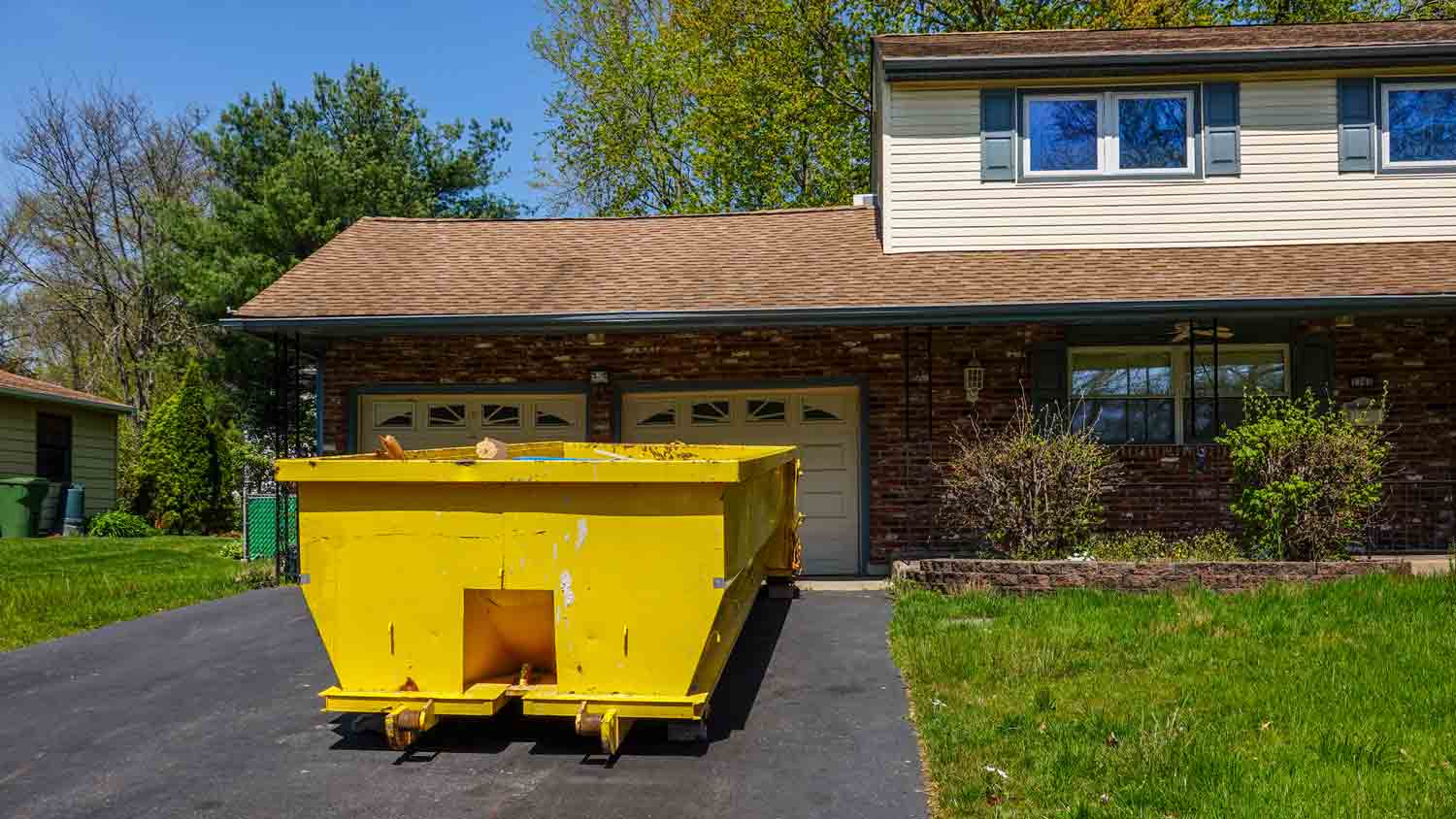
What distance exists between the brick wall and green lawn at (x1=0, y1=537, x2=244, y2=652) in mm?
2278

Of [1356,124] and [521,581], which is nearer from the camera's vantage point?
[521,581]

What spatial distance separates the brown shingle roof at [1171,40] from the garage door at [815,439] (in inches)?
165

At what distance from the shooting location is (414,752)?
18.4ft

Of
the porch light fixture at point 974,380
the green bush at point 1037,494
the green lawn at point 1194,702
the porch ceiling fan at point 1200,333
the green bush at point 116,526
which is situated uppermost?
the porch ceiling fan at point 1200,333

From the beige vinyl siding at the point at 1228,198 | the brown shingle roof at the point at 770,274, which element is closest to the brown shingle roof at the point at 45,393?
the brown shingle roof at the point at 770,274

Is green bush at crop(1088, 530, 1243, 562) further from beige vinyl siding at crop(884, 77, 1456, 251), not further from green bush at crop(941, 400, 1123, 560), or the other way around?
beige vinyl siding at crop(884, 77, 1456, 251)

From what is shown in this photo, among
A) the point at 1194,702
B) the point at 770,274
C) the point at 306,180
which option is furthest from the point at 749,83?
the point at 1194,702

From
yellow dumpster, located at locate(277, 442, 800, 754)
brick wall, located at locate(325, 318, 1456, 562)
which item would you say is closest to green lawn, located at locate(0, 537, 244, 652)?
brick wall, located at locate(325, 318, 1456, 562)

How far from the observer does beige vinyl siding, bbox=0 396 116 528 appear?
19.8 metres

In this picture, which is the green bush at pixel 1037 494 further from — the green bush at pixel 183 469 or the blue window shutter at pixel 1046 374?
the green bush at pixel 183 469

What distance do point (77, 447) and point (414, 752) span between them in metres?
19.5

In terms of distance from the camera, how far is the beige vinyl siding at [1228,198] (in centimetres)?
1248

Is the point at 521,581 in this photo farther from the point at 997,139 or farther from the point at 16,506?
the point at 16,506

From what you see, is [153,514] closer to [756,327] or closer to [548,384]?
[548,384]
